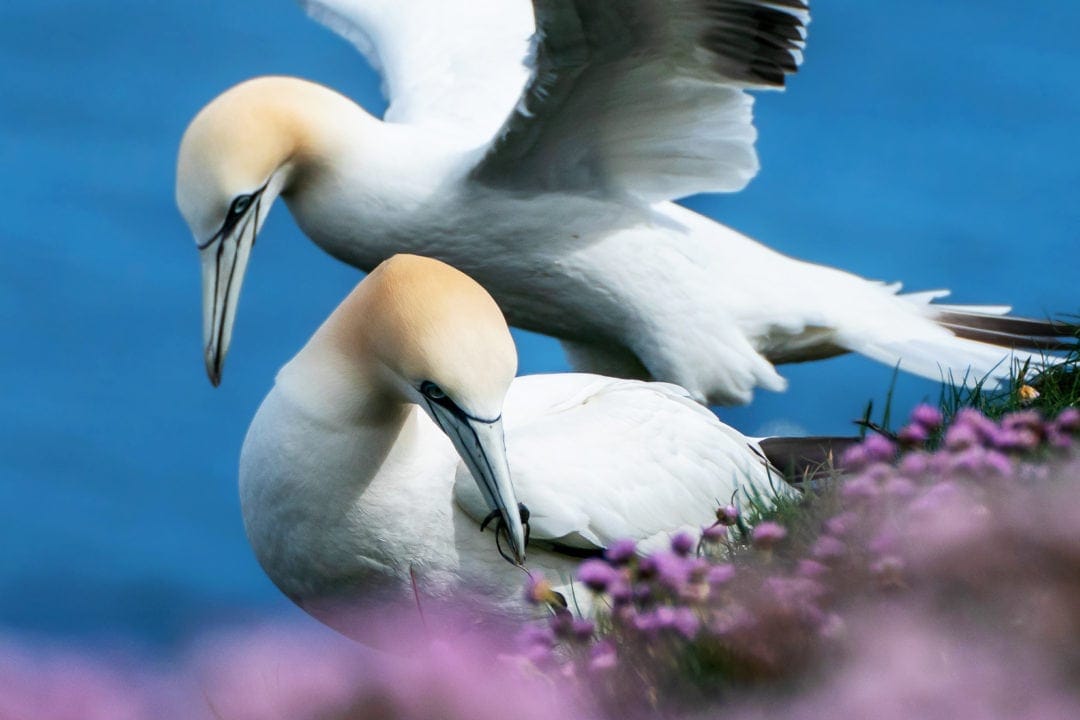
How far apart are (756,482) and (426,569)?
2.84 ft

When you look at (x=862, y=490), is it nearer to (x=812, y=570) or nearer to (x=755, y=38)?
(x=812, y=570)

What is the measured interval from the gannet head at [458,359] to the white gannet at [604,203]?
3.53ft

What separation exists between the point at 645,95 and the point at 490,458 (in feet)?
6.74

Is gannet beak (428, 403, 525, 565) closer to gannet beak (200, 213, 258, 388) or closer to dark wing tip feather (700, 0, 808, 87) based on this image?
gannet beak (200, 213, 258, 388)

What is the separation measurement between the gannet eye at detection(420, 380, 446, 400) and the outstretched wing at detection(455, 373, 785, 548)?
390mm

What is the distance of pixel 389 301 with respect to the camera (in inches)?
133

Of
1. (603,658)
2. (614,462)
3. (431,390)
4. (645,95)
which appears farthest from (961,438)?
(645,95)

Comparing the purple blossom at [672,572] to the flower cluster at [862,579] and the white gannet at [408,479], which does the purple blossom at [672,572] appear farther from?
the white gannet at [408,479]

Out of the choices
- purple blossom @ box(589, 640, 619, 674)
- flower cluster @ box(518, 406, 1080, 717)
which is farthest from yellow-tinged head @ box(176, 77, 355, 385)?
purple blossom @ box(589, 640, 619, 674)

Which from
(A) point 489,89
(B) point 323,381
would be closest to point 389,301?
(B) point 323,381

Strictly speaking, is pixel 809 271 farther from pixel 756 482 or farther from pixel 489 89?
pixel 756 482

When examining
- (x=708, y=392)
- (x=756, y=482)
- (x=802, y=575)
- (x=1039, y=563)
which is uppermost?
(x=1039, y=563)

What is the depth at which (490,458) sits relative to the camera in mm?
3168

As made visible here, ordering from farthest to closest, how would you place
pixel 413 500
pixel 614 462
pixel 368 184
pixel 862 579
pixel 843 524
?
pixel 368 184, pixel 614 462, pixel 413 500, pixel 843 524, pixel 862 579
